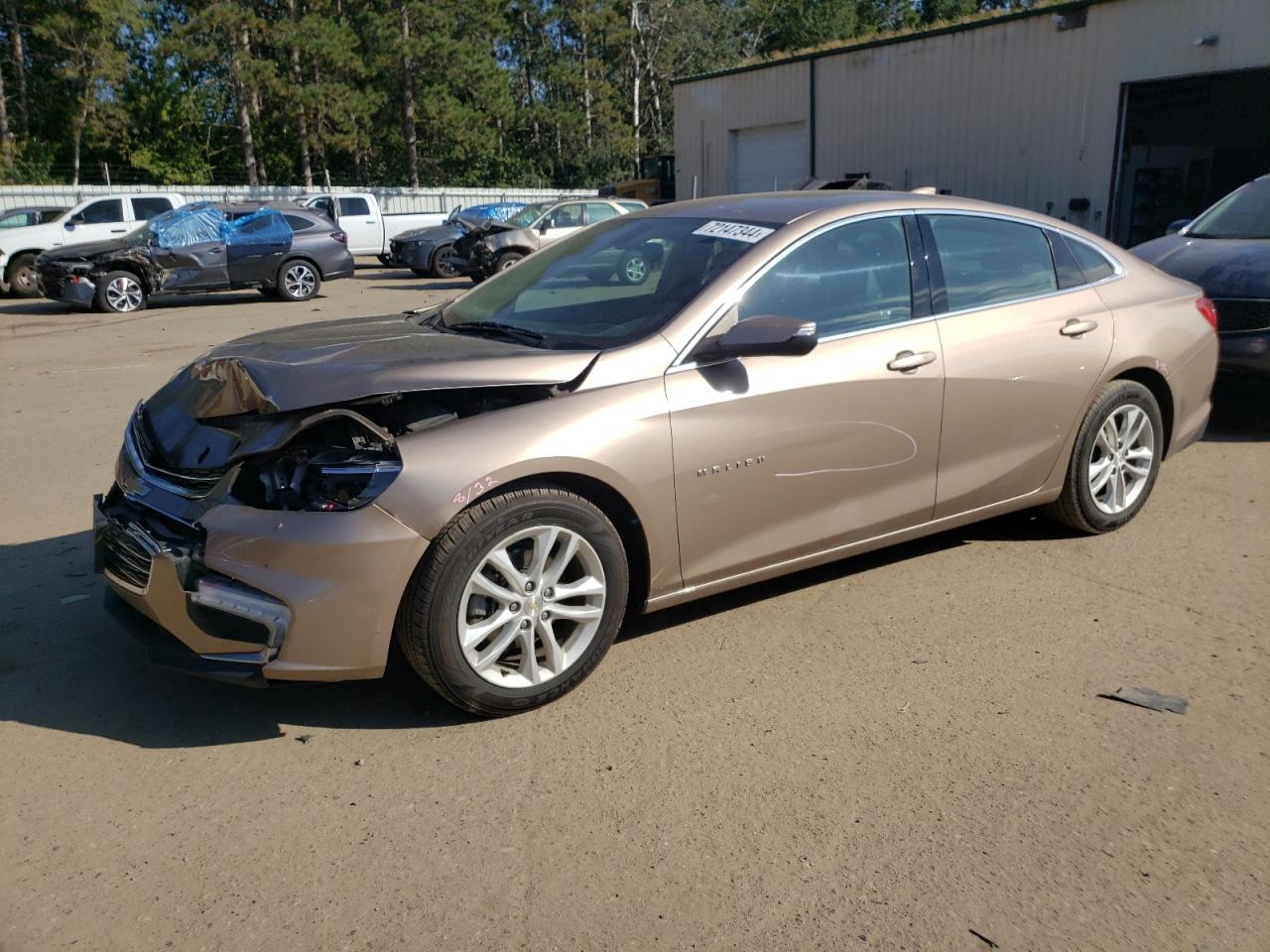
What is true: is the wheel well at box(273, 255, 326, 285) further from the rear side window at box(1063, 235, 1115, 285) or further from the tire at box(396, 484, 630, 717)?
the tire at box(396, 484, 630, 717)

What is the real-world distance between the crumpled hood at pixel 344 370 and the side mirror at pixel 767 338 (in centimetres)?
48

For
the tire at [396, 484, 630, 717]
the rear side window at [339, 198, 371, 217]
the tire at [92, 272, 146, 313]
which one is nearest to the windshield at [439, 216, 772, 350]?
the tire at [396, 484, 630, 717]

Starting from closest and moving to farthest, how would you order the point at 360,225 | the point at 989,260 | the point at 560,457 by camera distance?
the point at 560,457 < the point at 989,260 < the point at 360,225

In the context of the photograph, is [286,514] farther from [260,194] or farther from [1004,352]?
[260,194]

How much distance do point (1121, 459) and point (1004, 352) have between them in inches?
42.2

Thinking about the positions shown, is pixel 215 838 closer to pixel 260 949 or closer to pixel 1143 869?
pixel 260 949

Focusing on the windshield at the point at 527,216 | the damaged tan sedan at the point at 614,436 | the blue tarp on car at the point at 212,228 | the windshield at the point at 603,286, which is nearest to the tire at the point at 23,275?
the blue tarp on car at the point at 212,228

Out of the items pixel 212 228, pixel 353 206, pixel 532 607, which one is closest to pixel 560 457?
pixel 532 607

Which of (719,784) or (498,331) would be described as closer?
(719,784)

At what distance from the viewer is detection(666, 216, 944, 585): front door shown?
12.2ft

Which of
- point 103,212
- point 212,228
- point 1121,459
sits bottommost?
point 1121,459

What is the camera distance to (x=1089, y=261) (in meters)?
4.98

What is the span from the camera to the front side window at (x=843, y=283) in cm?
397

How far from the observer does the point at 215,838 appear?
2.86 meters
